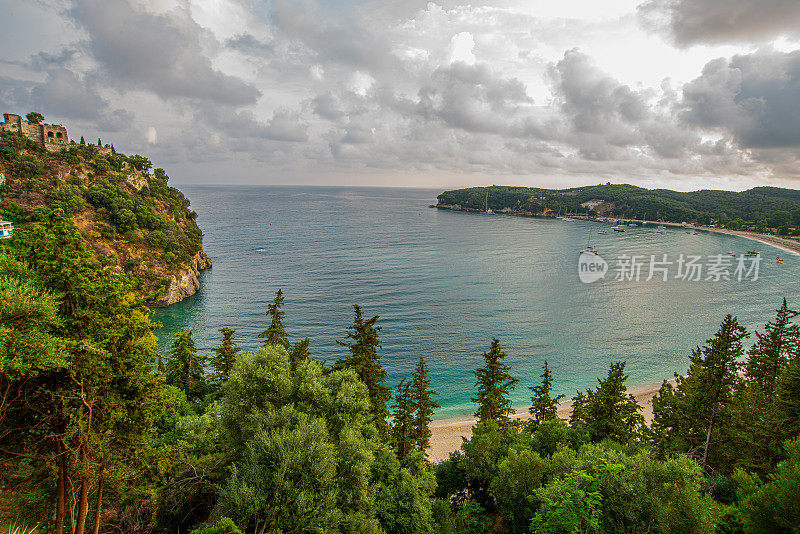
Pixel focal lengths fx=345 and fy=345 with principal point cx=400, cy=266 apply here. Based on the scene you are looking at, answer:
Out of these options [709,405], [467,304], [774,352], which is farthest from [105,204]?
[774,352]

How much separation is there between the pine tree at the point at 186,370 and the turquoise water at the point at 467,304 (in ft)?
56.6

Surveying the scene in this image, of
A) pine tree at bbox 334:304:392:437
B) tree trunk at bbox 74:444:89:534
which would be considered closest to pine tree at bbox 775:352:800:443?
pine tree at bbox 334:304:392:437

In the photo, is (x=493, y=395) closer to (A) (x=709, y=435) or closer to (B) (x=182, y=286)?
(A) (x=709, y=435)

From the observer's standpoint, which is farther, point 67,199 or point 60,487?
point 67,199

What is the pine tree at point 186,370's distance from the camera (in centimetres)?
3035

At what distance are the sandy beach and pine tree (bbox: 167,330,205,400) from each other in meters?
21.8

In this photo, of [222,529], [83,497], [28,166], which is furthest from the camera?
[28,166]

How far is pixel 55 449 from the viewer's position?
11.6 meters

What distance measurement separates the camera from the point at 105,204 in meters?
69.9

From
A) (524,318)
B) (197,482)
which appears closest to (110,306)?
(197,482)

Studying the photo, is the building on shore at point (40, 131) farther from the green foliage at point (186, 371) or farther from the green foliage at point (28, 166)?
the green foliage at point (186, 371)

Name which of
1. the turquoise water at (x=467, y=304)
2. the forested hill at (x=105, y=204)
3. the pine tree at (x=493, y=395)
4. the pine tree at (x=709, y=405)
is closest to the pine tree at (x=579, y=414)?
the pine tree at (x=709, y=405)

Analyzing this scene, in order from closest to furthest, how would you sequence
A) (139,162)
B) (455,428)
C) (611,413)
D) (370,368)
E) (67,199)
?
(370,368)
(611,413)
(455,428)
(67,199)
(139,162)

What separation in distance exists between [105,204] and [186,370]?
6013 cm
